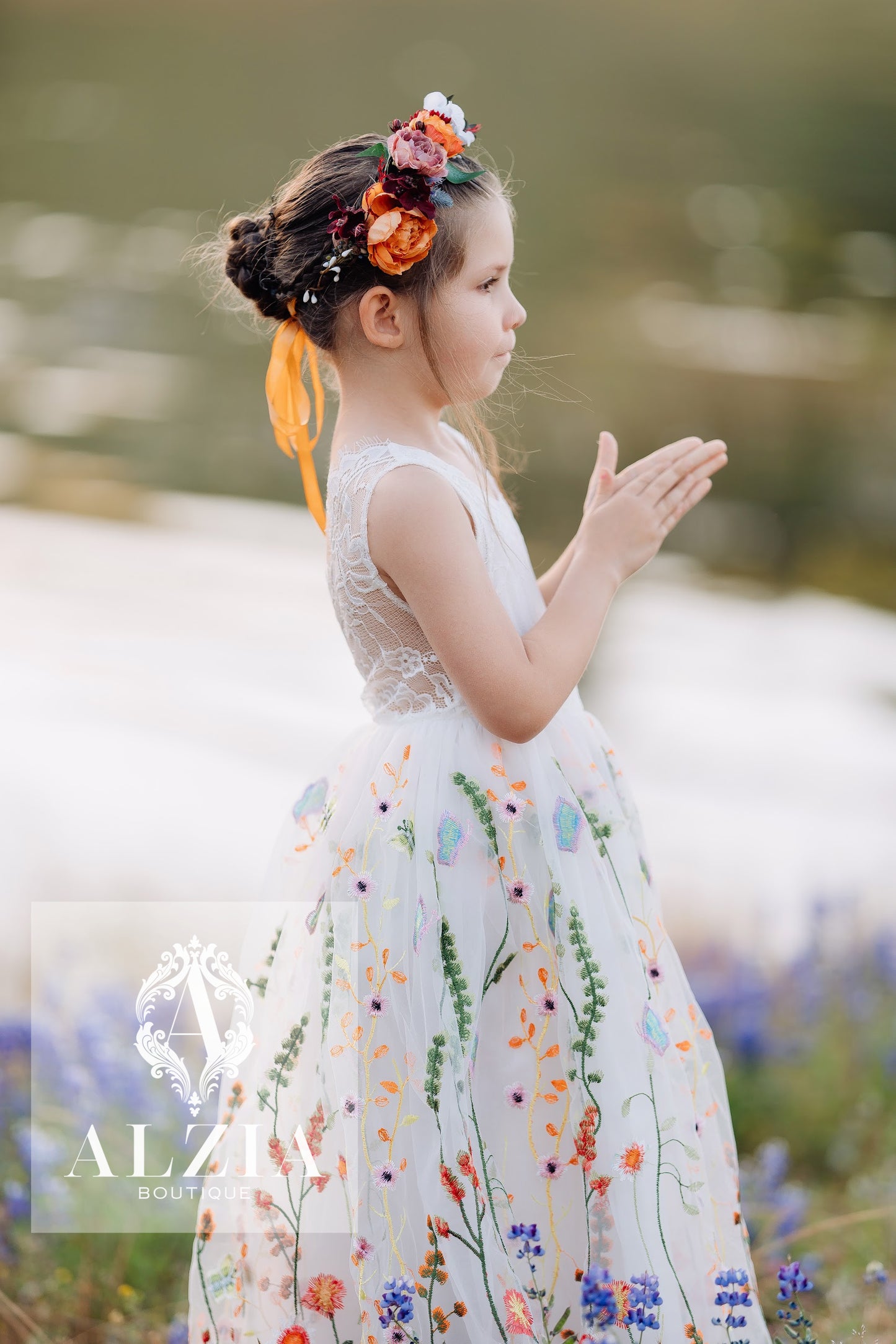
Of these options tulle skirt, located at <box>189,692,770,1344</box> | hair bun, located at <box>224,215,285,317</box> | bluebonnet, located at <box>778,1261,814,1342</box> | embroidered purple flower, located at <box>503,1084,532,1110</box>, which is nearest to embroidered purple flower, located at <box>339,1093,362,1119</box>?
tulle skirt, located at <box>189,692,770,1344</box>

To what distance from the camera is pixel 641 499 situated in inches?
40.8

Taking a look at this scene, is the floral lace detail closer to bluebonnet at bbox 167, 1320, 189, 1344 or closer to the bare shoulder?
the bare shoulder

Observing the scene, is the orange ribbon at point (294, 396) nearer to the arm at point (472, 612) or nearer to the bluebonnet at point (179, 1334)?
the arm at point (472, 612)

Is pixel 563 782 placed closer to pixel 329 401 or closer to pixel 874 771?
pixel 329 401

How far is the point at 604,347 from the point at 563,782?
1776 mm

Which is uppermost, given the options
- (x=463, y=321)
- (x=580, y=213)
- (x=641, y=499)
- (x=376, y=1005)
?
(x=580, y=213)

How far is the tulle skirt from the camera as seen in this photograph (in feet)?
2.99

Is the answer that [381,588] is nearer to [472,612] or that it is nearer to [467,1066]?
[472,612]

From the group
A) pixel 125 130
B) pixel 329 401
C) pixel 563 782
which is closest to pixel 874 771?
pixel 329 401

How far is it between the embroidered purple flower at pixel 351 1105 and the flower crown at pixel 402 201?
0.71 meters

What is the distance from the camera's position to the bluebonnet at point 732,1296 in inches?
36.2

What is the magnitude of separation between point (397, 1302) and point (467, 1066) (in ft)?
0.62
